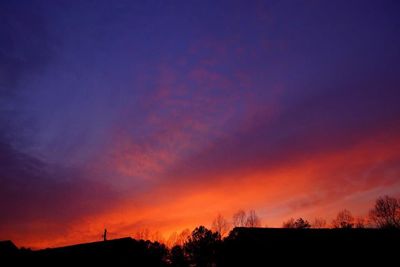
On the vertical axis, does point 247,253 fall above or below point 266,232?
below

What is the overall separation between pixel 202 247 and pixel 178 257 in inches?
257

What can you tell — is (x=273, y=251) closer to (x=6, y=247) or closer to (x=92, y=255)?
(x=92, y=255)

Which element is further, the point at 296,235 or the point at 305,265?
the point at 296,235

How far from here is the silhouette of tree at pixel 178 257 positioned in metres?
61.8

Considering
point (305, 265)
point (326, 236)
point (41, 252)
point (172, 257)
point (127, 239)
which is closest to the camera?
point (305, 265)

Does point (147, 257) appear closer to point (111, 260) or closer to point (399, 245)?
point (111, 260)

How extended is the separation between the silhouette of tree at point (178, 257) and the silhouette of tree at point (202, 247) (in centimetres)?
158

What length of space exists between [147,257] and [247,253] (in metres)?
11.6

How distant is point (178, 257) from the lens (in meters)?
63.4

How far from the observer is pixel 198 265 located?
5853 cm

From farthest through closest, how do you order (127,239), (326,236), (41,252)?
(127,239) < (41,252) < (326,236)

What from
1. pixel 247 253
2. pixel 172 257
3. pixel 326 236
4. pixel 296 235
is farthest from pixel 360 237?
pixel 172 257

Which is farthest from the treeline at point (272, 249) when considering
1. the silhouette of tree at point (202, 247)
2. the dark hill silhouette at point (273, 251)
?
the silhouette of tree at point (202, 247)

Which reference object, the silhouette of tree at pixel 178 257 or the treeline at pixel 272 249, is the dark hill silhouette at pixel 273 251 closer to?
the treeline at pixel 272 249
